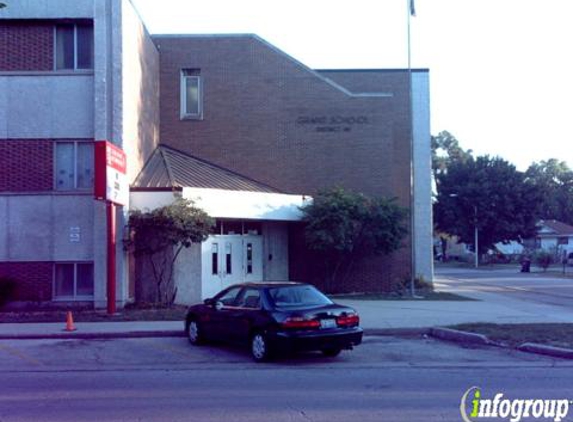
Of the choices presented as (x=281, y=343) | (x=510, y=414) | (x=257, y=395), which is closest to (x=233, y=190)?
(x=281, y=343)

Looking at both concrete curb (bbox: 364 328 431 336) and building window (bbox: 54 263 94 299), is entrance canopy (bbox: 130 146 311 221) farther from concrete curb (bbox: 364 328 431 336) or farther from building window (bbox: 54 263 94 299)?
concrete curb (bbox: 364 328 431 336)

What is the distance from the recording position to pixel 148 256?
2216cm

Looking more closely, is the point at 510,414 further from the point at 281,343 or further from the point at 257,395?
the point at 281,343

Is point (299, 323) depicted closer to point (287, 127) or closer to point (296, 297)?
point (296, 297)

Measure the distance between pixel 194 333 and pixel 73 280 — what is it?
867 cm

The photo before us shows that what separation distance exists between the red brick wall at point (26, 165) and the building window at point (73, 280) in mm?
2546

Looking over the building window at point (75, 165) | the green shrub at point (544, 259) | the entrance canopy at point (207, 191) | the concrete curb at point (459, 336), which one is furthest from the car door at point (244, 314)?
the green shrub at point (544, 259)

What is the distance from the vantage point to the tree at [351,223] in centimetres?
2517

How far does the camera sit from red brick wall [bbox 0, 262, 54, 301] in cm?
2125

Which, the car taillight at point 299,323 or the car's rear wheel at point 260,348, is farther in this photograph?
the car's rear wheel at point 260,348

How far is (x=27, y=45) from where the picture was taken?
21.7 meters

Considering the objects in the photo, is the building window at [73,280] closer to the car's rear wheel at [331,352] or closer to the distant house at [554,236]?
the car's rear wheel at [331,352]

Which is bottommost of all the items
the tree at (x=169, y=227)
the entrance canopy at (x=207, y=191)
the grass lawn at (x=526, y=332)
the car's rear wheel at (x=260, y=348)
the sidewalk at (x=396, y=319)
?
the sidewalk at (x=396, y=319)

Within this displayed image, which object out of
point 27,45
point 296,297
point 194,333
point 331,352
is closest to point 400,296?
point 194,333
